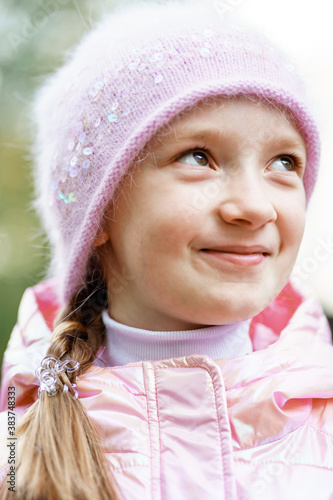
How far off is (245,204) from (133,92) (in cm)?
37

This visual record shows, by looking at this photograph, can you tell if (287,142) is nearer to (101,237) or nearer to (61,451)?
(101,237)

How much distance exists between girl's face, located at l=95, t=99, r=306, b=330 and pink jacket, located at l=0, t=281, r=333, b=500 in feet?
0.43

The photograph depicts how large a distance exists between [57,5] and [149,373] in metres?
3.05

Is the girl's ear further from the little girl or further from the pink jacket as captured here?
the pink jacket

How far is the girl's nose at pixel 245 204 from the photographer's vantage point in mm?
1059

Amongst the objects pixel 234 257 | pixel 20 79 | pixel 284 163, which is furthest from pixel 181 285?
pixel 20 79

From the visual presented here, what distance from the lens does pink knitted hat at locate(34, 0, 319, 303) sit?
3.75 feet

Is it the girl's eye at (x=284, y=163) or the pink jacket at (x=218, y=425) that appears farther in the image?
the girl's eye at (x=284, y=163)

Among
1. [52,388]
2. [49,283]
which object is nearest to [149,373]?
[52,388]

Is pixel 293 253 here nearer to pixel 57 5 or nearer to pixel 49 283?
pixel 49 283

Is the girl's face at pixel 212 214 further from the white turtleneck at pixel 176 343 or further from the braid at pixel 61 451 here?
the braid at pixel 61 451

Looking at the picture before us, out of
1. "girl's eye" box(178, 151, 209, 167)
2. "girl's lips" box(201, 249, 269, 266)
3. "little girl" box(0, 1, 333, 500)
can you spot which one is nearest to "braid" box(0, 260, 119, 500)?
"little girl" box(0, 1, 333, 500)

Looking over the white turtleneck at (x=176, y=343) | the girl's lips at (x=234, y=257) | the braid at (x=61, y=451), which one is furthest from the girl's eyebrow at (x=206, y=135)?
the braid at (x=61, y=451)

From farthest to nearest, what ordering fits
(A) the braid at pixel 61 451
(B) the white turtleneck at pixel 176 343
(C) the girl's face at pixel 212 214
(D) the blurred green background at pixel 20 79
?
1. (D) the blurred green background at pixel 20 79
2. (B) the white turtleneck at pixel 176 343
3. (C) the girl's face at pixel 212 214
4. (A) the braid at pixel 61 451
